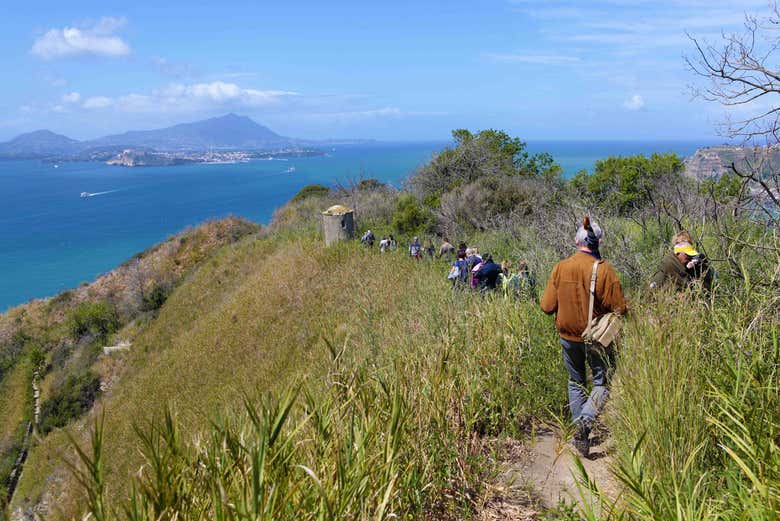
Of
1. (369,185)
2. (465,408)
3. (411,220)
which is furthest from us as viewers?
(369,185)

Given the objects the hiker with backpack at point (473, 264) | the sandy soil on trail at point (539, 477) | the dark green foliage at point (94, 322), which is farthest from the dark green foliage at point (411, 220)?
the dark green foliage at point (94, 322)

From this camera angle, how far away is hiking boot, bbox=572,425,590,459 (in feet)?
11.9

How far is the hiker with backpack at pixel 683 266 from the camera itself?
462 cm

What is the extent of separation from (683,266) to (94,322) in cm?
3009

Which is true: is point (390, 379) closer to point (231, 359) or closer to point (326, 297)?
point (326, 297)

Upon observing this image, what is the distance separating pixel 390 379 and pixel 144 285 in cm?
2854

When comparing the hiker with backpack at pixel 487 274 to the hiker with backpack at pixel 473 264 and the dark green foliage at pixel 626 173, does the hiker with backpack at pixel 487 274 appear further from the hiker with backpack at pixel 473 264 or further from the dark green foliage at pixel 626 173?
the dark green foliage at pixel 626 173

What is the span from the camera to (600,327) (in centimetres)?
381

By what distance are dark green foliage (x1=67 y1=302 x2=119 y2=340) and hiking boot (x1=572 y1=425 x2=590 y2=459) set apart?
2851 cm

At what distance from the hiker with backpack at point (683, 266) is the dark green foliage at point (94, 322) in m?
28.3

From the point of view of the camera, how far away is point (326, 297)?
45.9 ft

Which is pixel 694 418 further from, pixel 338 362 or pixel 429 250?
pixel 429 250

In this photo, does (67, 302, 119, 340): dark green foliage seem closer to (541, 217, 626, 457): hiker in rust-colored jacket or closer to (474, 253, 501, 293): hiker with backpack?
(474, 253, 501, 293): hiker with backpack

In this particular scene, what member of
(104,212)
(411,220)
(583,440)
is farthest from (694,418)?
(104,212)
